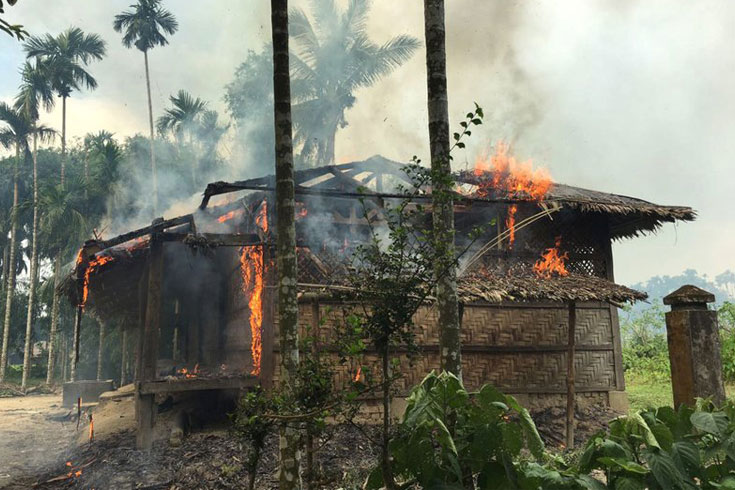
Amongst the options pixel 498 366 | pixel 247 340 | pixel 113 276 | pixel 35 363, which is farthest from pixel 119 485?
pixel 35 363

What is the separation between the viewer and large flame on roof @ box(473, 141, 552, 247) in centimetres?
1305

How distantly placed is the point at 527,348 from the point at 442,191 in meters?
8.36

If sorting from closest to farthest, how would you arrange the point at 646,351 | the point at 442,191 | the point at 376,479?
the point at 376,479
the point at 442,191
the point at 646,351

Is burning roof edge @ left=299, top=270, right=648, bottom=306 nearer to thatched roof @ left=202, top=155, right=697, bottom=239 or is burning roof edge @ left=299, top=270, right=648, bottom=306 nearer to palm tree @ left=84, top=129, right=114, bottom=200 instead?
thatched roof @ left=202, top=155, right=697, bottom=239

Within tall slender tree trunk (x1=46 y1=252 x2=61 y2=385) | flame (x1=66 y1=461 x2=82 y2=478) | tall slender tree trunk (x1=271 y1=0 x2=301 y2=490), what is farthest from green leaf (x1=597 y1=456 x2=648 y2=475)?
tall slender tree trunk (x1=46 y1=252 x2=61 y2=385)

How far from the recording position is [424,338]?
452 inches

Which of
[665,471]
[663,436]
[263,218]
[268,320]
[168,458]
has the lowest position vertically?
[168,458]

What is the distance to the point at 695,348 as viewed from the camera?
4.95 m

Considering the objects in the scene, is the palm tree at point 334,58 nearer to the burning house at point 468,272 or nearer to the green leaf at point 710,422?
the burning house at point 468,272

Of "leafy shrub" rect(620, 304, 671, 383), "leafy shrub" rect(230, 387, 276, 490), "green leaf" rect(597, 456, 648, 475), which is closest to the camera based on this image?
"green leaf" rect(597, 456, 648, 475)

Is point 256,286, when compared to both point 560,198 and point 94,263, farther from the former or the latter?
point 560,198

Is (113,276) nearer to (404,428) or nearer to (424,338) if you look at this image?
(424,338)

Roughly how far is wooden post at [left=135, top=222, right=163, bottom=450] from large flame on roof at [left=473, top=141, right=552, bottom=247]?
24.4 ft

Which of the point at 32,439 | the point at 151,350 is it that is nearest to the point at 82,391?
the point at 32,439
